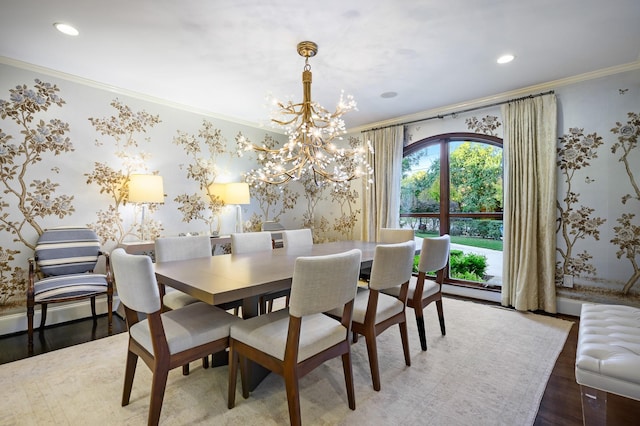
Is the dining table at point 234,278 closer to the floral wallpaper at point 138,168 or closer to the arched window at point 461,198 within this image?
the floral wallpaper at point 138,168

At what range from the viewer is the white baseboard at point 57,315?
281cm

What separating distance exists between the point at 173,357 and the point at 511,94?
4.23 m

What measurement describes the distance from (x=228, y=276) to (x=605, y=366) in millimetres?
1885

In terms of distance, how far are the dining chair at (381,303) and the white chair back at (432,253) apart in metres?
0.24

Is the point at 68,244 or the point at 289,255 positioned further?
the point at 68,244

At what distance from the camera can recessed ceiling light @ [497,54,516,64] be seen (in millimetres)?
2695

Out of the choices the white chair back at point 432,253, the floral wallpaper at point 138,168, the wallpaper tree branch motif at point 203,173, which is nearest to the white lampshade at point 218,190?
the wallpaper tree branch motif at point 203,173

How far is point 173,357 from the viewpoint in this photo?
150cm

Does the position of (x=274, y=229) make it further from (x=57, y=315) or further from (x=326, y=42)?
(x=326, y=42)

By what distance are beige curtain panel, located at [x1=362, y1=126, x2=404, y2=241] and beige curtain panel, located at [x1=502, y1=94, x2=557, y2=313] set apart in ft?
4.70

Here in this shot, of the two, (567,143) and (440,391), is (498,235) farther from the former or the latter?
(440,391)

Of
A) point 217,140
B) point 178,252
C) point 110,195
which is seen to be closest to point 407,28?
point 178,252

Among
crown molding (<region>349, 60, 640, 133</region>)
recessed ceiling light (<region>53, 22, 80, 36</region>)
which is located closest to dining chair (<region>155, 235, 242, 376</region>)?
recessed ceiling light (<region>53, 22, 80, 36</region>)

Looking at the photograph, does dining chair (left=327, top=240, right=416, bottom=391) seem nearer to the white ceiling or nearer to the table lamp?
the white ceiling
